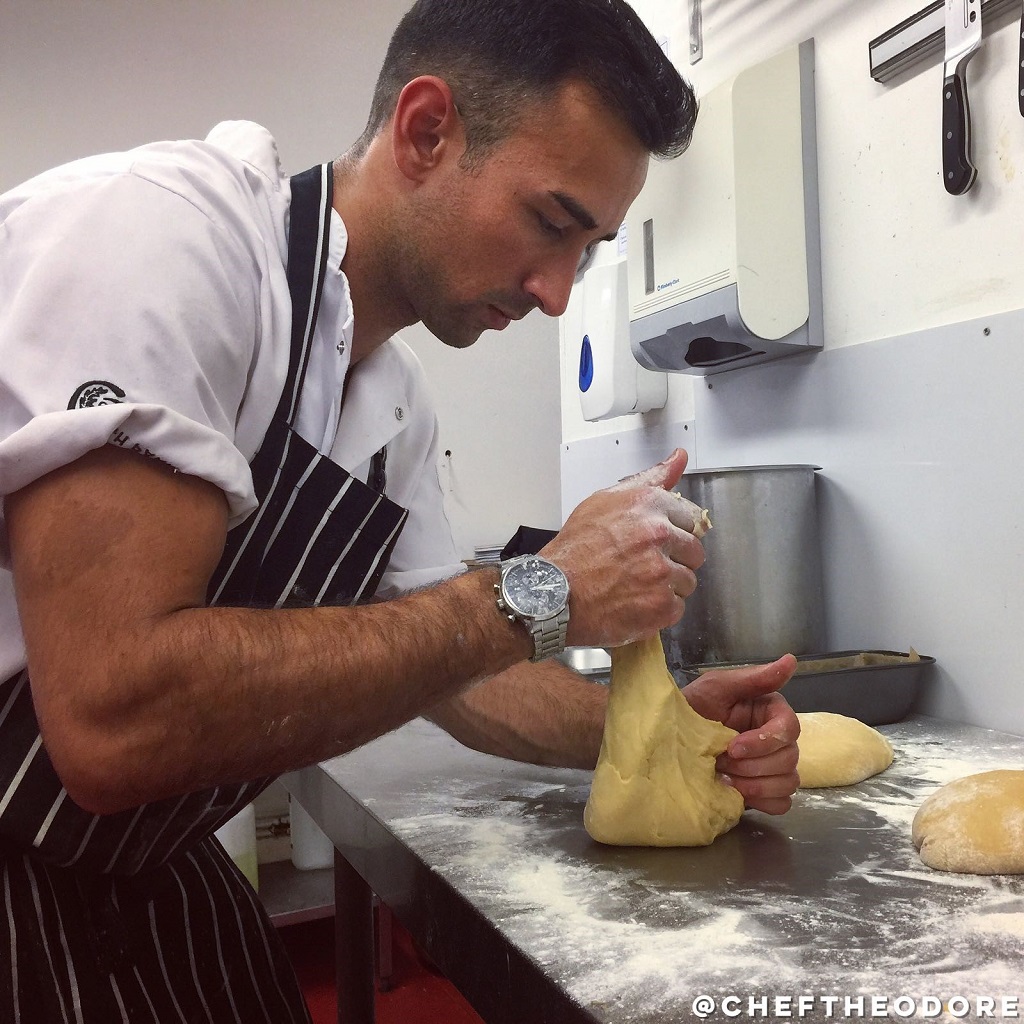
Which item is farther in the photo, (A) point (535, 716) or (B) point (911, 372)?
(B) point (911, 372)

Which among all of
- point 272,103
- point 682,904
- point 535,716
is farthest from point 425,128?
point 272,103

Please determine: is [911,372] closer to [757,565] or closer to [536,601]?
[757,565]

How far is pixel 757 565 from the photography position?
1767 mm

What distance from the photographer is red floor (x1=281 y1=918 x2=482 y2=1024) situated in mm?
2492

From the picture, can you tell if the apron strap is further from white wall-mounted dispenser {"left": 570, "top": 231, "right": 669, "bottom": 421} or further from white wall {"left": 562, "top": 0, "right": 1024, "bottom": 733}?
white wall-mounted dispenser {"left": 570, "top": 231, "right": 669, "bottom": 421}

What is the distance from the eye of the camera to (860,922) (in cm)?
79

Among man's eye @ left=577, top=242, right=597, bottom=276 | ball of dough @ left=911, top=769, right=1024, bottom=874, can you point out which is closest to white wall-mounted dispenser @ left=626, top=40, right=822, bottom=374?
man's eye @ left=577, top=242, right=597, bottom=276

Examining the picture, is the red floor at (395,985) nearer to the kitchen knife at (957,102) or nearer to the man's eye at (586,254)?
the man's eye at (586,254)

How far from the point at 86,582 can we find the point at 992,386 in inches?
53.7

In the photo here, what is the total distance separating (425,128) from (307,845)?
229cm

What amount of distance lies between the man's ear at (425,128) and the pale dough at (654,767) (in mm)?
629

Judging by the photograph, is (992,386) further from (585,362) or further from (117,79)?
(117,79)

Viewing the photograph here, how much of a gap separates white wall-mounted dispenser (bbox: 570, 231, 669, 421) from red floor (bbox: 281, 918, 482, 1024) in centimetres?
159

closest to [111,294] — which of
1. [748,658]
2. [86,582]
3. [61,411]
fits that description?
[61,411]
